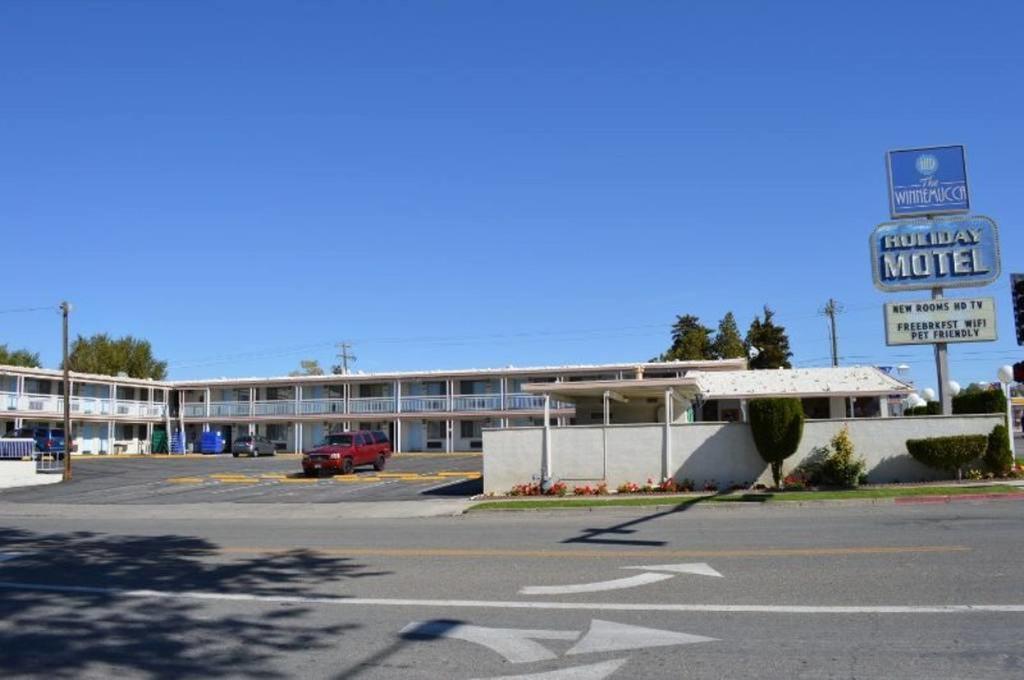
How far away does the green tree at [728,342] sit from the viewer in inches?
2576

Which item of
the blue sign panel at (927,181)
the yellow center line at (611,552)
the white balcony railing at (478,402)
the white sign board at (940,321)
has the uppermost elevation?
the blue sign panel at (927,181)

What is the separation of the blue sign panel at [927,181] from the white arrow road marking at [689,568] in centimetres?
1881

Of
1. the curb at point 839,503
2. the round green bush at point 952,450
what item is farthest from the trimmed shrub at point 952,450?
the curb at point 839,503

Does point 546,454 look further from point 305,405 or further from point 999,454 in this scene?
point 305,405

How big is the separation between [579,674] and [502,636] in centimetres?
137

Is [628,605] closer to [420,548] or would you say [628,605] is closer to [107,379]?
[420,548]

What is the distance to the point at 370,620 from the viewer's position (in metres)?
8.70

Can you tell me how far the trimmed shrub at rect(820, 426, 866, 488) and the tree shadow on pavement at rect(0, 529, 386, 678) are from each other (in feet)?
50.4

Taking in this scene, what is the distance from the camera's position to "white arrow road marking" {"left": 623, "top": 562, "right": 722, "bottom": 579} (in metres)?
10.8

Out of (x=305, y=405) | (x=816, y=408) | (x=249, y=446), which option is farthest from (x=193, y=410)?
(x=816, y=408)

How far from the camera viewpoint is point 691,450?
2575cm

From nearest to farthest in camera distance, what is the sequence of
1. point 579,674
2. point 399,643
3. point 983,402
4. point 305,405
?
point 579,674, point 399,643, point 983,402, point 305,405

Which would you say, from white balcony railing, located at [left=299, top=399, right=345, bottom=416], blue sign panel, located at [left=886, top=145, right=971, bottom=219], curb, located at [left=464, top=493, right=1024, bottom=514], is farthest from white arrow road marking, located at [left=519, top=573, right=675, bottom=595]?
white balcony railing, located at [left=299, top=399, right=345, bottom=416]

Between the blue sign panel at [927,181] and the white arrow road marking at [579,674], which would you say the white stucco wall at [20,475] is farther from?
the white arrow road marking at [579,674]
